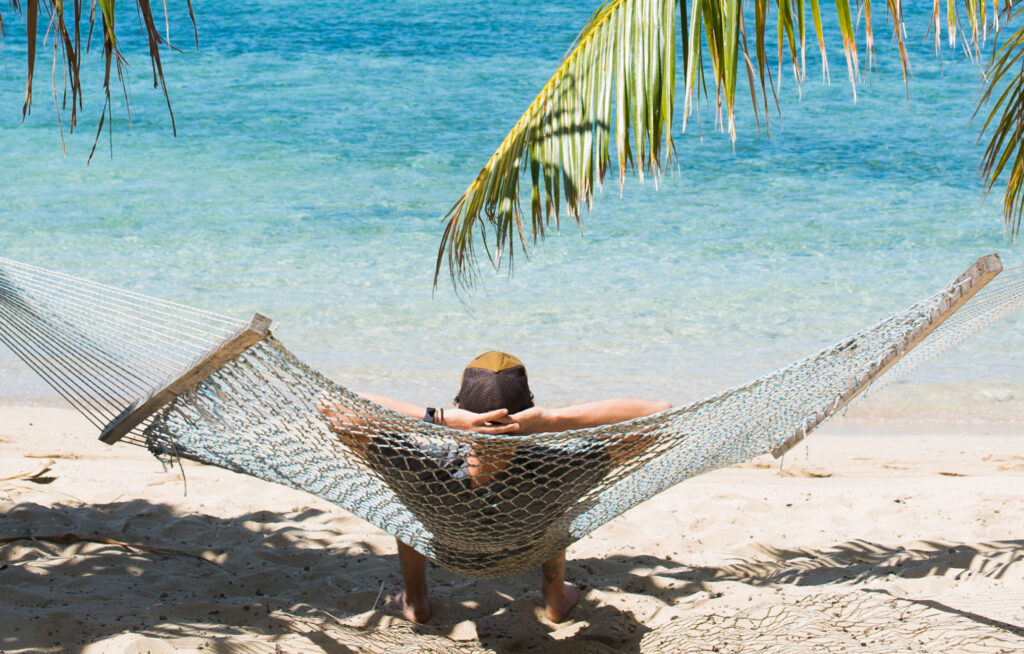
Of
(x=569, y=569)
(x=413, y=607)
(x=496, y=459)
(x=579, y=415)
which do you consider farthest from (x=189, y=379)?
(x=569, y=569)

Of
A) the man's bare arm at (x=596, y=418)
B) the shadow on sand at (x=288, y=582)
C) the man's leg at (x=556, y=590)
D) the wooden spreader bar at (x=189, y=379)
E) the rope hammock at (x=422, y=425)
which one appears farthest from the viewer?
the man's leg at (x=556, y=590)

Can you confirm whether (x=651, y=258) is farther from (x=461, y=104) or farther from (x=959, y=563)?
(x=461, y=104)

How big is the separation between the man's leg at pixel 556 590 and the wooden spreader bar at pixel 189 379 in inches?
37.8

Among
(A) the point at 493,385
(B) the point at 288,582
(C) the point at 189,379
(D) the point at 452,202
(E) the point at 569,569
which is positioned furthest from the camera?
(D) the point at 452,202

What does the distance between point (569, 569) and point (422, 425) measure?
104 centimetres

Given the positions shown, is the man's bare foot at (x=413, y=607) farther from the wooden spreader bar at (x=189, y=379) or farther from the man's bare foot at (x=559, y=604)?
the wooden spreader bar at (x=189, y=379)

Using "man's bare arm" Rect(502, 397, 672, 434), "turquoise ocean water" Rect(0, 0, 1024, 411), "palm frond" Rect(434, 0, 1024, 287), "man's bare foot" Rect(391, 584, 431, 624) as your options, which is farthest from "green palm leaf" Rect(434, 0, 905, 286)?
"turquoise ocean water" Rect(0, 0, 1024, 411)

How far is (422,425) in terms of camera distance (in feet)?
5.75

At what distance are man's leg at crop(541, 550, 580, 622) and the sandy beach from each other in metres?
0.03

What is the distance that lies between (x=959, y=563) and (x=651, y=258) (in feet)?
14.0

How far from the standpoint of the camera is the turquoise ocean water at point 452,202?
5.07 metres

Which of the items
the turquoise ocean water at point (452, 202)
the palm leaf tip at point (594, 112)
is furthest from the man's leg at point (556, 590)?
the turquoise ocean water at point (452, 202)

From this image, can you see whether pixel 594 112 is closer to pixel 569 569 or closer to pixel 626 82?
pixel 626 82

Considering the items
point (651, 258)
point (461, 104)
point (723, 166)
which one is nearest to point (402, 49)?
point (461, 104)
